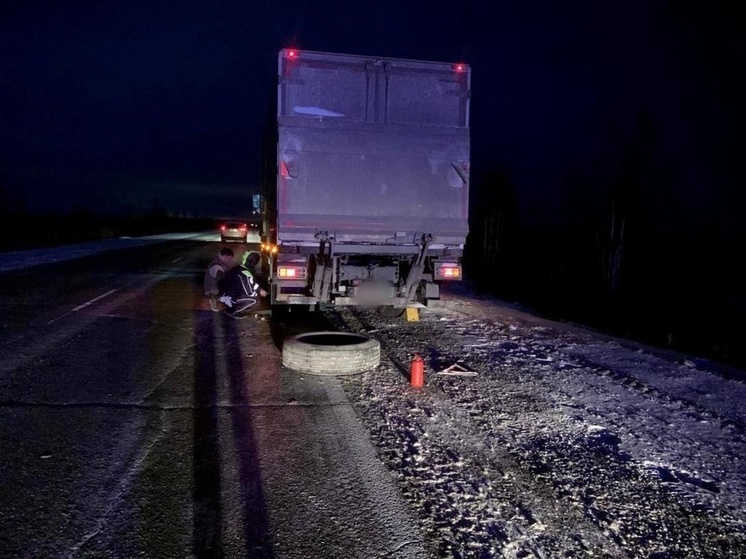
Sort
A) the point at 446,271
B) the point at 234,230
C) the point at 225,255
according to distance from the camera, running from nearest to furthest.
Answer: the point at 446,271 → the point at 225,255 → the point at 234,230

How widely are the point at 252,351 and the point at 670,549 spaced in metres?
6.07

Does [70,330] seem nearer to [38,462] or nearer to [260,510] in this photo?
[38,462]

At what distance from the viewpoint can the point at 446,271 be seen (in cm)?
977

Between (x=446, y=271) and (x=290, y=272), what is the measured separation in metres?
2.53

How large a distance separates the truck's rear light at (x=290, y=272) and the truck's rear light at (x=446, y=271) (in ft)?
7.16

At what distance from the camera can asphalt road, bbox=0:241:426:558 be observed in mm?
3551

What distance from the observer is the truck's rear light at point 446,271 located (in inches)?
384

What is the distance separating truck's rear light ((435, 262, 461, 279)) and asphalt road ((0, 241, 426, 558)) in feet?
9.65

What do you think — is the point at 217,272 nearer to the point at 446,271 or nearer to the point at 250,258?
the point at 250,258

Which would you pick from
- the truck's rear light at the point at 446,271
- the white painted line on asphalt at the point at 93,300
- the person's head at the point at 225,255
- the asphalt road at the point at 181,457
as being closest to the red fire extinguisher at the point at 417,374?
the asphalt road at the point at 181,457

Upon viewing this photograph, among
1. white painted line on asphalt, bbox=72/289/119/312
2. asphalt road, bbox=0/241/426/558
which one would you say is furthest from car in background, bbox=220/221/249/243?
→ asphalt road, bbox=0/241/426/558

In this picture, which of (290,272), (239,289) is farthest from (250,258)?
(290,272)

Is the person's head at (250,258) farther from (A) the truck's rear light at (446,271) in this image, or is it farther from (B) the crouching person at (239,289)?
(A) the truck's rear light at (446,271)

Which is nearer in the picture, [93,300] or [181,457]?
[181,457]
